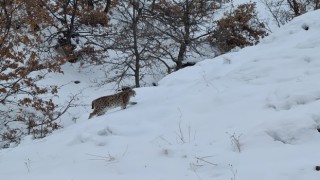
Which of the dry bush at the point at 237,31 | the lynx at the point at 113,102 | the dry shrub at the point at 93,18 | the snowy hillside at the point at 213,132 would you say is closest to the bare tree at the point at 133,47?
the dry shrub at the point at 93,18

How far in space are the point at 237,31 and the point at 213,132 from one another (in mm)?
15378

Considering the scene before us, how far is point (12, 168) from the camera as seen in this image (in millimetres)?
5879

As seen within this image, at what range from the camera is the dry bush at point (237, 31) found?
64.6 feet

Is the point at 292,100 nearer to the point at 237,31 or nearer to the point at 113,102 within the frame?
the point at 113,102

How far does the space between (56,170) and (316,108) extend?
125 inches

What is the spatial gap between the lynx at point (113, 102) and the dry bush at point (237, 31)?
1202cm

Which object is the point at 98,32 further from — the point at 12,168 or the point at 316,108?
the point at 316,108

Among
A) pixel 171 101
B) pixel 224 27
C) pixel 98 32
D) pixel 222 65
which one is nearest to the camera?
pixel 171 101

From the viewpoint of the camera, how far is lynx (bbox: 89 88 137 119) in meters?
7.88

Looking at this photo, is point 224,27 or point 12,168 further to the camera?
point 224,27

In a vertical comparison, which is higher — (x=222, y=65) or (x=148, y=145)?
(x=222, y=65)

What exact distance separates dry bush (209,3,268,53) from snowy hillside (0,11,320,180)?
11762mm

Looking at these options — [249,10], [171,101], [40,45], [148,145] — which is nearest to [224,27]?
[249,10]

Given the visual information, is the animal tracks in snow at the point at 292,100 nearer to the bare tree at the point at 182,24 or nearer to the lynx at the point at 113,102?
the lynx at the point at 113,102
